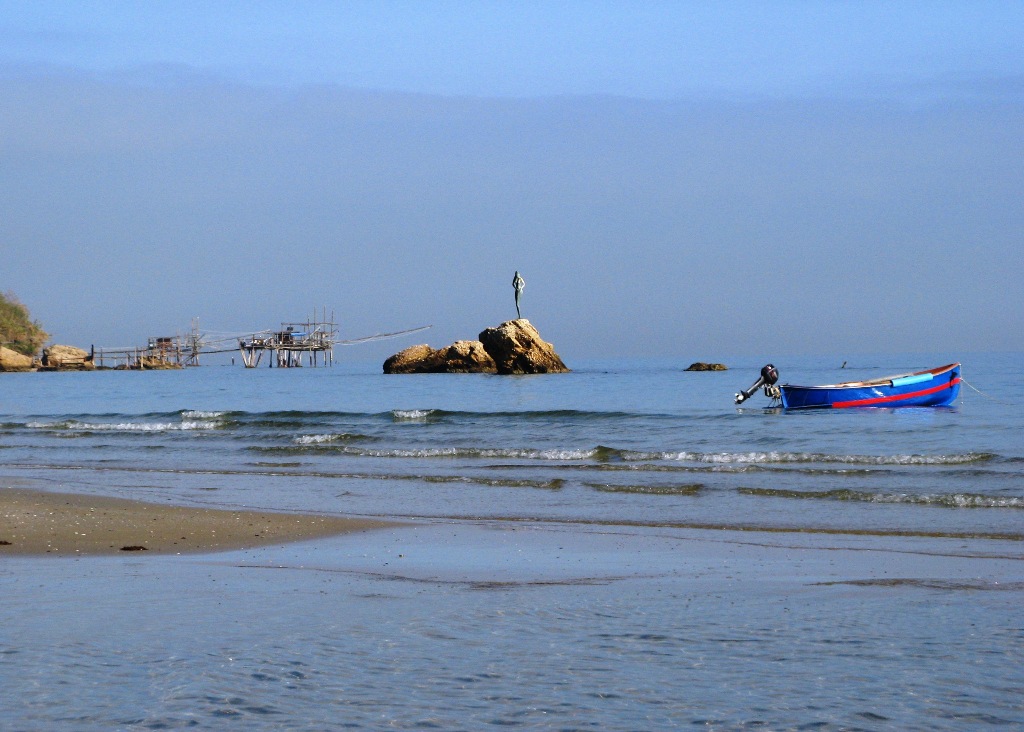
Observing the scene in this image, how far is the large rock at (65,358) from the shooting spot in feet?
299

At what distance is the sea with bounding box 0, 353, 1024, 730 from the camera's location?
14.6 feet

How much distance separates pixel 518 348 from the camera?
186 ft

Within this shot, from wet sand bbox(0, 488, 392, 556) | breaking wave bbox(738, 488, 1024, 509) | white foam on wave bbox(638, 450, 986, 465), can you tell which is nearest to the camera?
wet sand bbox(0, 488, 392, 556)

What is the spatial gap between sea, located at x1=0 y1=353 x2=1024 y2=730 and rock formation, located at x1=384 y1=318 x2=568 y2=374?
38.0 m

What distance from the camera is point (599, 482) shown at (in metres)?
16.1

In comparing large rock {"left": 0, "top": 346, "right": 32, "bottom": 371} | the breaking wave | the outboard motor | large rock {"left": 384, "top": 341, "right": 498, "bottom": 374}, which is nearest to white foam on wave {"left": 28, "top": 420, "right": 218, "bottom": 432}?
the outboard motor

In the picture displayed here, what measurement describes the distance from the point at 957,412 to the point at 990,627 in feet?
83.5

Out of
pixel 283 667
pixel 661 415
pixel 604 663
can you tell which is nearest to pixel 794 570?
pixel 604 663

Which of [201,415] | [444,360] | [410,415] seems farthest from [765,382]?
[444,360]

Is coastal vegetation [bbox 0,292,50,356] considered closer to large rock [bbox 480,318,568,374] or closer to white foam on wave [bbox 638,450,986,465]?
large rock [bbox 480,318,568,374]

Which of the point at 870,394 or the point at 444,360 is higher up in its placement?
the point at 444,360

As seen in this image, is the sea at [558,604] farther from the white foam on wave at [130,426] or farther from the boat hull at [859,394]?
the boat hull at [859,394]

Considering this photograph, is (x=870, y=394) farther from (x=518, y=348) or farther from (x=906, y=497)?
(x=518, y=348)

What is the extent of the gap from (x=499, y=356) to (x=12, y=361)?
5256 centimetres
